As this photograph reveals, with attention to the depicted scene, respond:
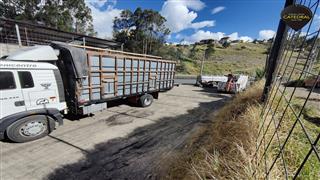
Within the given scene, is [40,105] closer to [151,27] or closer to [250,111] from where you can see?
[250,111]

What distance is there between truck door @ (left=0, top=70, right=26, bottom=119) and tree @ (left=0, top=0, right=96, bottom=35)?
36.7 m

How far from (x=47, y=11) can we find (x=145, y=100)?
38.1 m

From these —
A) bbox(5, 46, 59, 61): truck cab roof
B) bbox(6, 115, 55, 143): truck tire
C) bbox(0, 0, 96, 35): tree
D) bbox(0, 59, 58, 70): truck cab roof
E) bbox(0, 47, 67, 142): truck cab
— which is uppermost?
bbox(0, 0, 96, 35): tree

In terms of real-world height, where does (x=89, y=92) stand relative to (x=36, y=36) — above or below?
below

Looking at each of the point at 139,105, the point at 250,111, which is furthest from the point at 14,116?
the point at 250,111

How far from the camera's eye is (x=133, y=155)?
15.5ft

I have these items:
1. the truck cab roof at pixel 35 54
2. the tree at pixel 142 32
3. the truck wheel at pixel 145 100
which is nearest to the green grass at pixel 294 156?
the truck cab roof at pixel 35 54

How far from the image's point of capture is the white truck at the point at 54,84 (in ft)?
16.3

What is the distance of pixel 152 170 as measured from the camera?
13.5 ft

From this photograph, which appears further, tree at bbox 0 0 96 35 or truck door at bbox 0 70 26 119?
tree at bbox 0 0 96 35

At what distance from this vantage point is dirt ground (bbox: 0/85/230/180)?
3957 mm

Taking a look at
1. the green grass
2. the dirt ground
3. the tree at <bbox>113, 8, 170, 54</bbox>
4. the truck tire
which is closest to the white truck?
the truck tire

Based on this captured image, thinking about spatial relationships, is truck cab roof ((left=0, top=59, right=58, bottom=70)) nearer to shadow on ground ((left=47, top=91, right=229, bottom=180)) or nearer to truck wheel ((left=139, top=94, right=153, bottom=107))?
shadow on ground ((left=47, top=91, right=229, bottom=180))

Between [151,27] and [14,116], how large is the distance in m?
41.3
